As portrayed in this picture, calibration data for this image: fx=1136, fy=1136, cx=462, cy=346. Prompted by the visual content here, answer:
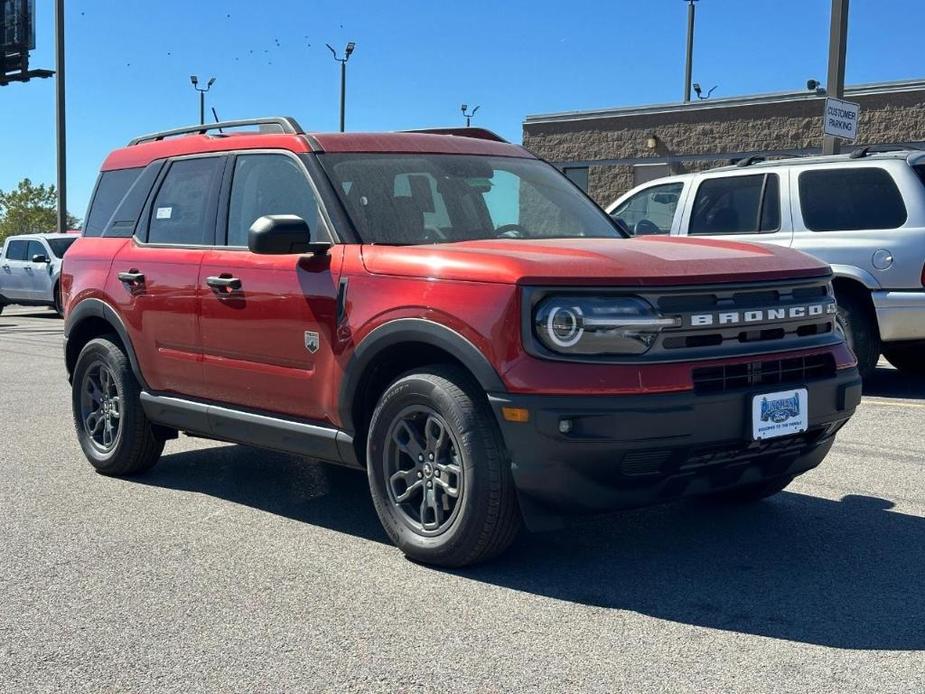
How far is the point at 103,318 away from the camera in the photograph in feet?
21.0

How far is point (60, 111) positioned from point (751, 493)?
75.1ft

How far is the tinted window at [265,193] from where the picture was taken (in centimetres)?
529

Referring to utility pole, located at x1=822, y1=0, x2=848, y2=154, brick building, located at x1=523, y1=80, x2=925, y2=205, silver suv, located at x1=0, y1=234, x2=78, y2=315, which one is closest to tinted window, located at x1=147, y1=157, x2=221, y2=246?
utility pole, located at x1=822, y1=0, x2=848, y2=154

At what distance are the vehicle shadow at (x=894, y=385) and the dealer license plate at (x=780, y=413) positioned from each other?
5189 mm

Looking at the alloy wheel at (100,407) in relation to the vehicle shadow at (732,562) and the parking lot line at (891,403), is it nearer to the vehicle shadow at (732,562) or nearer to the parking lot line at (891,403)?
the vehicle shadow at (732,562)

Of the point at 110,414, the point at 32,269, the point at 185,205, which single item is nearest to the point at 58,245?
the point at 32,269

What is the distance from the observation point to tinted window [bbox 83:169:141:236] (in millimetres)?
6633

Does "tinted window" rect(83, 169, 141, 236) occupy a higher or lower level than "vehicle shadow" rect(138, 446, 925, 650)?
higher

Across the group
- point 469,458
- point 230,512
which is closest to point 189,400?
point 230,512

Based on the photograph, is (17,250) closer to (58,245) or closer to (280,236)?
(58,245)

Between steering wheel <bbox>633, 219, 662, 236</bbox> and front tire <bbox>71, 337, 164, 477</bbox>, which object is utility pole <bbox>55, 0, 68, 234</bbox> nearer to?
steering wheel <bbox>633, 219, 662, 236</bbox>

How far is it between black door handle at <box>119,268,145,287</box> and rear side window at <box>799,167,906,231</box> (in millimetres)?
5768

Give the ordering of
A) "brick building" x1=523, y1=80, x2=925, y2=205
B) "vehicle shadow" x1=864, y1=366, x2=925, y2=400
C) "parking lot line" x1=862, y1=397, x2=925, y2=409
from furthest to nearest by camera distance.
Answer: "brick building" x1=523, y1=80, x2=925, y2=205
"vehicle shadow" x1=864, y1=366, x2=925, y2=400
"parking lot line" x1=862, y1=397, x2=925, y2=409

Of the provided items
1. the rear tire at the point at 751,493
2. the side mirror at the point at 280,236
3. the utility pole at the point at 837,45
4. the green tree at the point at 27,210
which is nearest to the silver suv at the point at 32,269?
the utility pole at the point at 837,45
